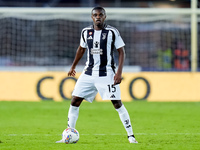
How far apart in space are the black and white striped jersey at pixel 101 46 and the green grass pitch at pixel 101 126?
3.32ft

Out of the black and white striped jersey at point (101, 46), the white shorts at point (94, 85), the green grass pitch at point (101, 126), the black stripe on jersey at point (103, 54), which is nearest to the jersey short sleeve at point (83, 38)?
the black and white striped jersey at point (101, 46)

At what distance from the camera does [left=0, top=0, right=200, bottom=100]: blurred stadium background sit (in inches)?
593

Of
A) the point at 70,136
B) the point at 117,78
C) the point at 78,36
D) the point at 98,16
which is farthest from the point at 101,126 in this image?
the point at 78,36

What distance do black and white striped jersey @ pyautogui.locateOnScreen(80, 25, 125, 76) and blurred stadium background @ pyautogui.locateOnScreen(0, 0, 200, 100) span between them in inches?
306

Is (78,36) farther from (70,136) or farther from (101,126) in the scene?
(70,136)

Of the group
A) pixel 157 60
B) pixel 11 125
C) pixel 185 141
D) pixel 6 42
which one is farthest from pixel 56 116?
pixel 157 60

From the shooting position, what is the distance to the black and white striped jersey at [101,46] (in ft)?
21.5

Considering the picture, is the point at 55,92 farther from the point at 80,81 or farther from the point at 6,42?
the point at 80,81

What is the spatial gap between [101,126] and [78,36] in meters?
8.23

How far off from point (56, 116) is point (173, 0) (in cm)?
1460

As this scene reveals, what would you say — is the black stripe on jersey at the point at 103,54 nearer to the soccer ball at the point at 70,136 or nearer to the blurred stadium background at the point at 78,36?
the soccer ball at the point at 70,136

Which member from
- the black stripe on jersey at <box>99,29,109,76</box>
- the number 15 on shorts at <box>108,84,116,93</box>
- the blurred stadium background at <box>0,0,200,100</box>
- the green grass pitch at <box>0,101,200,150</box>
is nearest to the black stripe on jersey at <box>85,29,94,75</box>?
the black stripe on jersey at <box>99,29,109,76</box>

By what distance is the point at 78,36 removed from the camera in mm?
16797

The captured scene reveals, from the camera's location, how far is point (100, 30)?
21.6 ft
